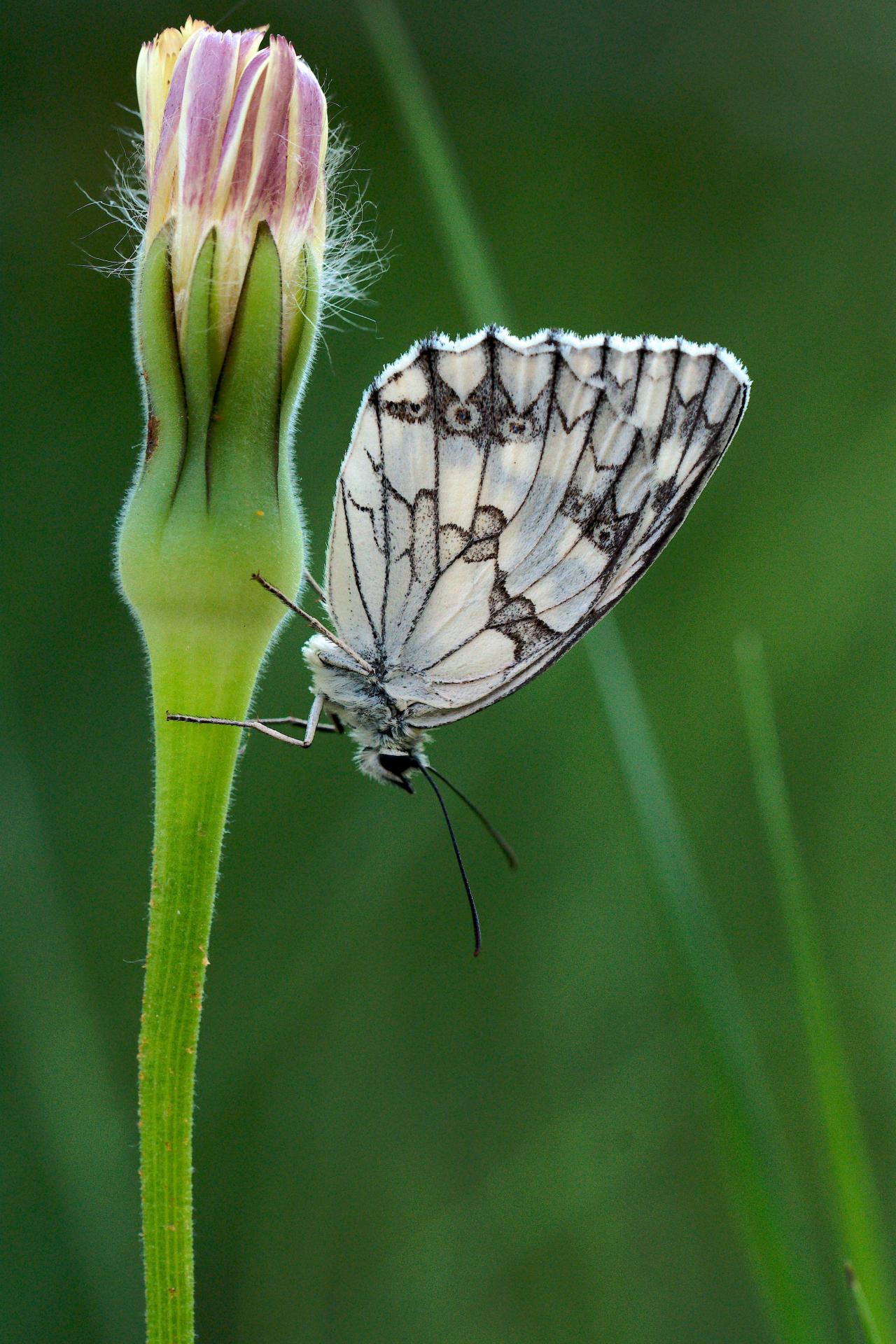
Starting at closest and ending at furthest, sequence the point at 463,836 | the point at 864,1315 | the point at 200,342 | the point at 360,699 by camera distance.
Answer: the point at 864,1315, the point at 200,342, the point at 360,699, the point at 463,836

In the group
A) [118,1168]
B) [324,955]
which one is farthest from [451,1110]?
[118,1168]

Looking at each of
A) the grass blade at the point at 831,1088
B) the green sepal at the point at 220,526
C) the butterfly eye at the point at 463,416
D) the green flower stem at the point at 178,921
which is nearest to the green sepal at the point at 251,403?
the green sepal at the point at 220,526

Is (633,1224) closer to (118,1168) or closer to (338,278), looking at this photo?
(118,1168)

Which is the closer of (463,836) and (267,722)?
(267,722)

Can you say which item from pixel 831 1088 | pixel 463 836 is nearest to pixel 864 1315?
pixel 831 1088

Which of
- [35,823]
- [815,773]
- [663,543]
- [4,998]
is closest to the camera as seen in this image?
[663,543]

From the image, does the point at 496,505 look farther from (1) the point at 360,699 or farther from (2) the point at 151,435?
(2) the point at 151,435
